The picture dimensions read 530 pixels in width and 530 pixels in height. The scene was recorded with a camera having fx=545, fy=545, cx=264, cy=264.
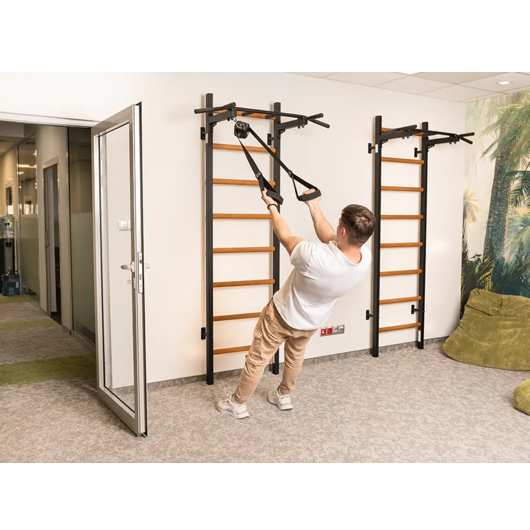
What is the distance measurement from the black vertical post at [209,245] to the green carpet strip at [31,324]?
10.1 ft

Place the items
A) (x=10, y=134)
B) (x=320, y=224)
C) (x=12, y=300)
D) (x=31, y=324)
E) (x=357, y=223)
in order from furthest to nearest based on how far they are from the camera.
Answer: (x=12, y=300)
(x=10, y=134)
(x=31, y=324)
(x=320, y=224)
(x=357, y=223)

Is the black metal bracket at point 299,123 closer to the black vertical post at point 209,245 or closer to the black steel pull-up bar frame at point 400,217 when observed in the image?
the black vertical post at point 209,245

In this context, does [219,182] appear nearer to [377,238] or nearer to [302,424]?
[377,238]

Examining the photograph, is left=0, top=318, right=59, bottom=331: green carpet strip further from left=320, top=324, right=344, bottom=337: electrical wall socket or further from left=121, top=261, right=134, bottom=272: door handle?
left=121, top=261, right=134, bottom=272: door handle

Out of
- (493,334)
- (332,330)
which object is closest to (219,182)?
(332,330)

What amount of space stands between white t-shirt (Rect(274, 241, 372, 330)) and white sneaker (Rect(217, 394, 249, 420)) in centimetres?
67

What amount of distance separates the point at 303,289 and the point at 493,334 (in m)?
2.62

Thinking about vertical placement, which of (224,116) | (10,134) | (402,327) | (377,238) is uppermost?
(10,134)

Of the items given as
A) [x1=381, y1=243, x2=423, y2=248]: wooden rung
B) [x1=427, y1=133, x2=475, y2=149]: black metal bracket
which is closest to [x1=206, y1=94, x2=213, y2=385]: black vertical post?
[x1=381, y1=243, x2=423, y2=248]: wooden rung

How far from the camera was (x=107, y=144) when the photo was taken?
365 cm

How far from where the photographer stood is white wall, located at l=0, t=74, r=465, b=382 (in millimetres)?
3986

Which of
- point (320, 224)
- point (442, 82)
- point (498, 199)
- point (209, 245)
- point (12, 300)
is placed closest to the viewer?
point (320, 224)

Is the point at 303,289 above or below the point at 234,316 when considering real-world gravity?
above

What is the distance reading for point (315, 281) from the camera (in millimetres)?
3244
